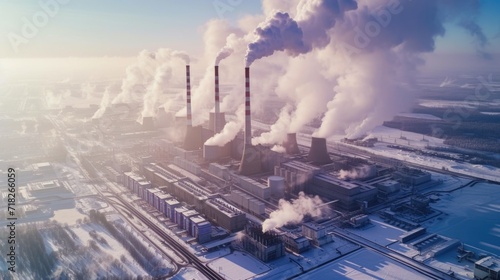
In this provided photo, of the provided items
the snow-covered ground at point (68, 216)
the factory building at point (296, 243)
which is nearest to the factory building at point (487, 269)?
the factory building at point (296, 243)

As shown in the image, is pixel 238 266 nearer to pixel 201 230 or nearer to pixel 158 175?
pixel 201 230

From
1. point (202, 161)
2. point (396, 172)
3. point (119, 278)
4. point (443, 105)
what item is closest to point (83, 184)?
point (202, 161)

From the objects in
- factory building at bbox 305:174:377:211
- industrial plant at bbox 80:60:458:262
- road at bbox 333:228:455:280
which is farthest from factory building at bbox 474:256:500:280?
factory building at bbox 305:174:377:211

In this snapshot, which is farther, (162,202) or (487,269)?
(162,202)

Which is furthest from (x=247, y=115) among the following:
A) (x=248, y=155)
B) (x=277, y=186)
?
(x=277, y=186)

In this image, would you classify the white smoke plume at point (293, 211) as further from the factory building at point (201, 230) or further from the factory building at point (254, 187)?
the factory building at point (201, 230)

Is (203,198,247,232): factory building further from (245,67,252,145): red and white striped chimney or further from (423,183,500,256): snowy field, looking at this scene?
(423,183,500,256): snowy field

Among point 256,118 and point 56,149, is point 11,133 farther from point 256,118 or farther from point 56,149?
point 256,118
